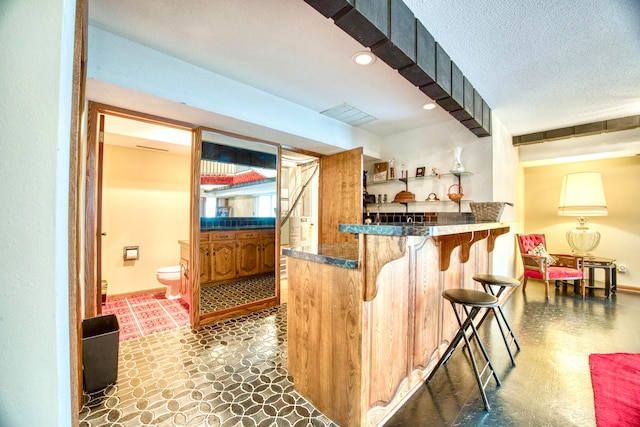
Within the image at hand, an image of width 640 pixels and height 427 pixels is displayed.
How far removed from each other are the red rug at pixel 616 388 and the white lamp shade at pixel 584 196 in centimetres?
276

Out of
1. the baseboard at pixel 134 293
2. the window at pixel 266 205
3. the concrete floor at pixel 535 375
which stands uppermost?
the window at pixel 266 205

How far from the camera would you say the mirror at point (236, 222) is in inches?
113

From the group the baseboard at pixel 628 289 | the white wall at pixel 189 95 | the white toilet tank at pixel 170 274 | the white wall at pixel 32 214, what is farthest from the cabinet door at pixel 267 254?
the baseboard at pixel 628 289

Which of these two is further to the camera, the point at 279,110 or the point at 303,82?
the point at 279,110

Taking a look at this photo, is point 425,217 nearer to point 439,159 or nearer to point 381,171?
point 439,159

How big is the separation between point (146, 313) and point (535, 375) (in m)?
3.86

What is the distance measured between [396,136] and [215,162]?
9.43ft

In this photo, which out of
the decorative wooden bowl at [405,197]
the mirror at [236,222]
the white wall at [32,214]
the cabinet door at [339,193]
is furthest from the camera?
the decorative wooden bowl at [405,197]

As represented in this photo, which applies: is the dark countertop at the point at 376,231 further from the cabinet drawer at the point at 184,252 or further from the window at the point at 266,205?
the cabinet drawer at the point at 184,252

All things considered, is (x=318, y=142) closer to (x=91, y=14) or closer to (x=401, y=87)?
(x=401, y=87)

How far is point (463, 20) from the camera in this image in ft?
5.66

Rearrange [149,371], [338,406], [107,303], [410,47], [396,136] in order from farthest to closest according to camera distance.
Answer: [396,136]
[107,303]
[149,371]
[410,47]
[338,406]

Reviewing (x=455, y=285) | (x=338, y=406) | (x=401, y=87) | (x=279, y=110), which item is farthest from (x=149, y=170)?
(x=455, y=285)

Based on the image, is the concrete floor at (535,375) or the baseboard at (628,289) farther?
Answer: the baseboard at (628,289)
